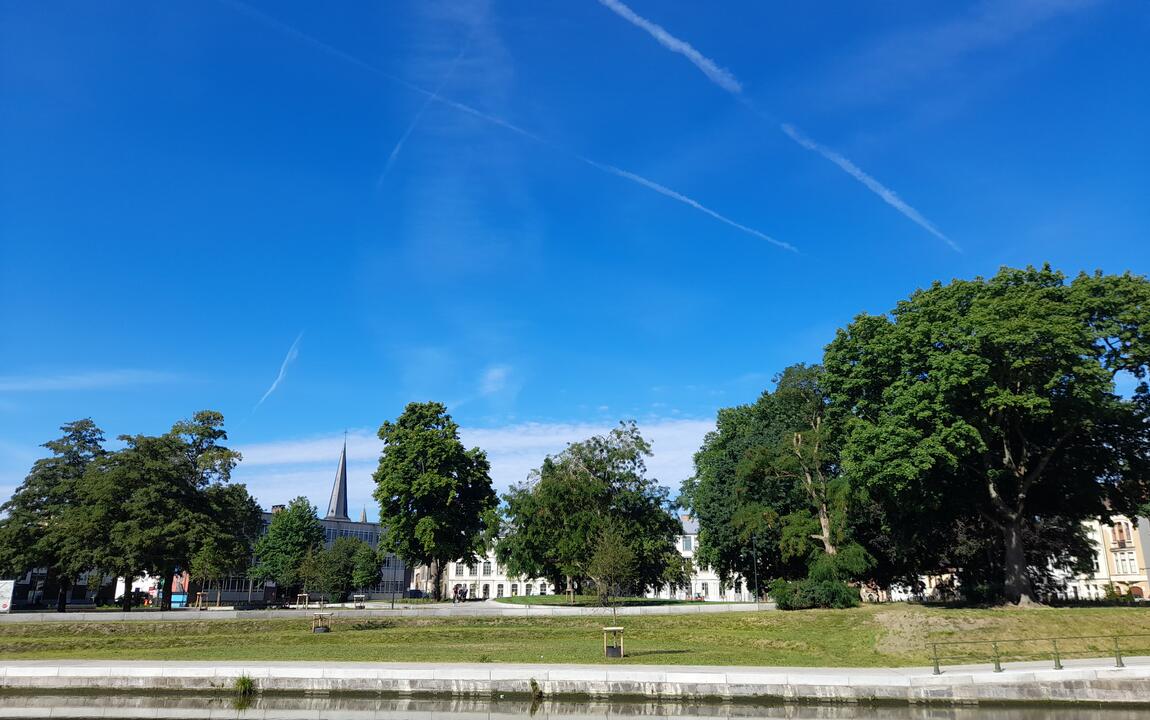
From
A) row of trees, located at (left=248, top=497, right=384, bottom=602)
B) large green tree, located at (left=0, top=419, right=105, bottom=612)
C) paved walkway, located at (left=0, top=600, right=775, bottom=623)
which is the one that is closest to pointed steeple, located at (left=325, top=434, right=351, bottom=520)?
row of trees, located at (left=248, top=497, right=384, bottom=602)

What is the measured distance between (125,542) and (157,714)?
33398 millimetres

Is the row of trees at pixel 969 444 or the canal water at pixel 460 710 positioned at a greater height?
the row of trees at pixel 969 444

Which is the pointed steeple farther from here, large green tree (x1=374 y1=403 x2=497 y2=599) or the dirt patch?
the dirt patch

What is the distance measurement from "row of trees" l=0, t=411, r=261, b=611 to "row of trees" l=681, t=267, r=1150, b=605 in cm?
3873

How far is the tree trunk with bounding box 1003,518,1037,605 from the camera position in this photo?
37500 millimetres

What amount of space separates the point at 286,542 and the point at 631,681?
228 feet

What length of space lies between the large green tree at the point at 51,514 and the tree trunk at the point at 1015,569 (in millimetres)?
57230

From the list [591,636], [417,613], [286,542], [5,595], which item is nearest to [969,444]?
[591,636]

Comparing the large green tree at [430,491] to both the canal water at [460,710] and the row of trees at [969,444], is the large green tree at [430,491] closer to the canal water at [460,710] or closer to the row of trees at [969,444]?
the row of trees at [969,444]

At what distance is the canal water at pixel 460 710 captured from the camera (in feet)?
62.0

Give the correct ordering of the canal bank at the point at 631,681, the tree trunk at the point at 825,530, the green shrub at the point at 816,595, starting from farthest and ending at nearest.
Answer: the tree trunk at the point at 825,530, the green shrub at the point at 816,595, the canal bank at the point at 631,681

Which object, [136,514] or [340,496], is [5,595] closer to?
[136,514]

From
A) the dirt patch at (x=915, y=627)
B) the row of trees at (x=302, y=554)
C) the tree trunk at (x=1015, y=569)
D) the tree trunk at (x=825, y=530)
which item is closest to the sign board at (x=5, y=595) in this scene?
the row of trees at (x=302, y=554)

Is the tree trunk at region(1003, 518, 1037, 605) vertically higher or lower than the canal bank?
higher
